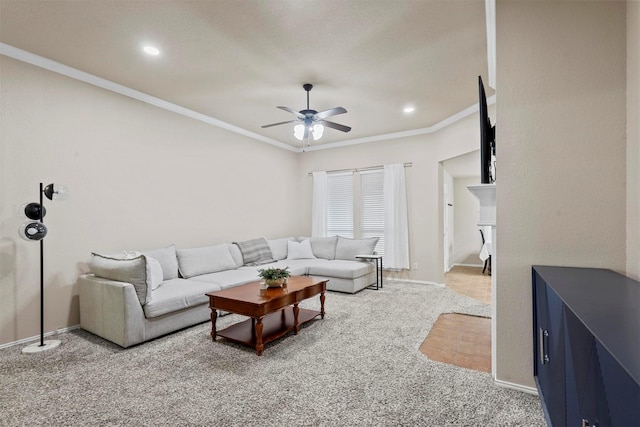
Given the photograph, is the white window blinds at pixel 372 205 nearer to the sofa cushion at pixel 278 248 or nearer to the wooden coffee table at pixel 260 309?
the sofa cushion at pixel 278 248

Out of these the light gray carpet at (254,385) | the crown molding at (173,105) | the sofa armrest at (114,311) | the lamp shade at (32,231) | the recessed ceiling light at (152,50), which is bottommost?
the light gray carpet at (254,385)

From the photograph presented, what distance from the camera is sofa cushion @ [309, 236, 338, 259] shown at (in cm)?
607

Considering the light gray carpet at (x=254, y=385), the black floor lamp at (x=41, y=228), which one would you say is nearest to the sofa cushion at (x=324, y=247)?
the light gray carpet at (x=254, y=385)

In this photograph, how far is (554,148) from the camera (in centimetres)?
207

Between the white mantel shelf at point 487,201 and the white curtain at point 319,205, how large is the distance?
4.57m

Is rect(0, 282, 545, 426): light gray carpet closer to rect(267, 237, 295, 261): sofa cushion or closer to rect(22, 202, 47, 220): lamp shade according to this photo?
rect(22, 202, 47, 220): lamp shade

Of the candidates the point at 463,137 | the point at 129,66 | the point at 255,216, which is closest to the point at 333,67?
the point at 129,66

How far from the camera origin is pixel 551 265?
2.08 metres

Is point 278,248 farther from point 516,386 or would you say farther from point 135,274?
point 516,386

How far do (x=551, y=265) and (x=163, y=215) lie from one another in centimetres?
446

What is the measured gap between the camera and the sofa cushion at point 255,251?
5.24 metres

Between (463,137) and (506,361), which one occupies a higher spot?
(463,137)

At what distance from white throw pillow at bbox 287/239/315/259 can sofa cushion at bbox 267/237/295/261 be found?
Result: 0.09 metres

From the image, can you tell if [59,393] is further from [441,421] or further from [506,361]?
[506,361]
